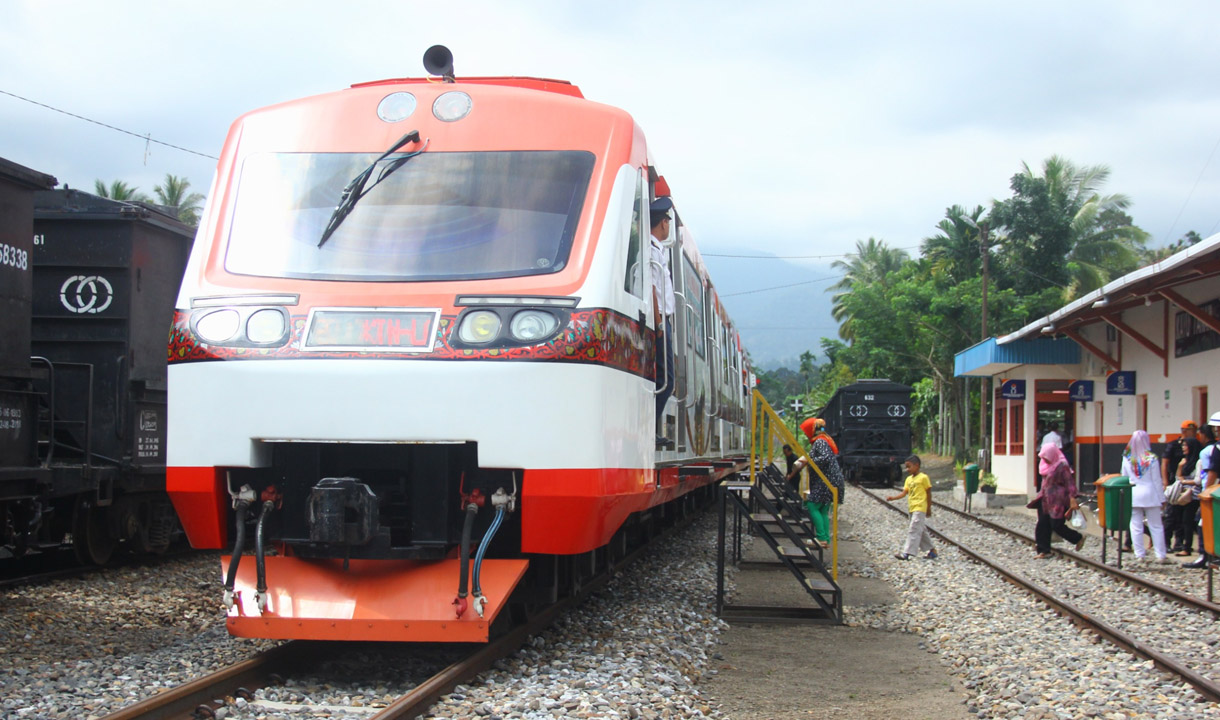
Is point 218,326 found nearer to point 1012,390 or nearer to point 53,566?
point 53,566

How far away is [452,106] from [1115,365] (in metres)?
17.2

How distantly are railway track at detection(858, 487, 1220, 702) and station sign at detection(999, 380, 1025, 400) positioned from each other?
10.8m

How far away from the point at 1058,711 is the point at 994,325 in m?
33.8

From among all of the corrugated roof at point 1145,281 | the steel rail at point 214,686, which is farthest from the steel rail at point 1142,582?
the steel rail at point 214,686

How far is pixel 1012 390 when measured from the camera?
24.1 metres

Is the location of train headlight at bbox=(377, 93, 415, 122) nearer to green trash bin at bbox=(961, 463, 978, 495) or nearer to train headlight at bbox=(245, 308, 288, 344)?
train headlight at bbox=(245, 308, 288, 344)

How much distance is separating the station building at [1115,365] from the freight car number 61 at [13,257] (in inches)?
438

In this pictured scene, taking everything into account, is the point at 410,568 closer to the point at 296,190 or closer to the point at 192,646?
the point at 192,646

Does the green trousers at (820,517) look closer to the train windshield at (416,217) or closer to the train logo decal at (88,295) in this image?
the train windshield at (416,217)

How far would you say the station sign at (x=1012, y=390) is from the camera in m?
24.0

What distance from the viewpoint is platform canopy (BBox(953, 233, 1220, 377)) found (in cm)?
1321

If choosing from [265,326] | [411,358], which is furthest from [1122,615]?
[265,326]

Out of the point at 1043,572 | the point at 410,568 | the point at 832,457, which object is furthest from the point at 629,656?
the point at 1043,572

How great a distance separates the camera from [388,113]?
6.52 m
